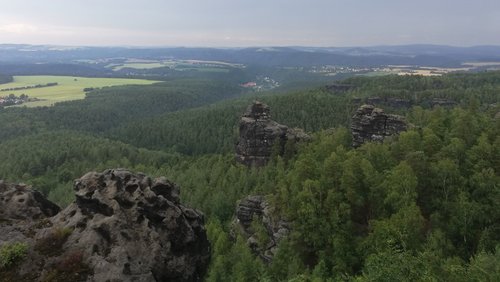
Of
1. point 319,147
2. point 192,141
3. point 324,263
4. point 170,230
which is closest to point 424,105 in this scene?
Answer: point 192,141

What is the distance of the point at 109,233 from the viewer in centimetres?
2575

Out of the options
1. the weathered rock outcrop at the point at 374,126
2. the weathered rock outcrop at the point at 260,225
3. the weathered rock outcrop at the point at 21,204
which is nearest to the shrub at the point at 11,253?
the weathered rock outcrop at the point at 21,204

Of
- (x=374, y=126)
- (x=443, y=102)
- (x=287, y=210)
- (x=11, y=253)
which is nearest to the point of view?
(x=11, y=253)

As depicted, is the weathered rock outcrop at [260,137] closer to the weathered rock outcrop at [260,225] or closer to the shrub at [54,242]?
the weathered rock outcrop at [260,225]

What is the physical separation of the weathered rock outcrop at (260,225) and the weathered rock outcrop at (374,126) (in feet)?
93.0

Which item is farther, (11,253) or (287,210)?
(287,210)

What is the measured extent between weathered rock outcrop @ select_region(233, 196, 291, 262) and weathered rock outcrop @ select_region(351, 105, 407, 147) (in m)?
28.3

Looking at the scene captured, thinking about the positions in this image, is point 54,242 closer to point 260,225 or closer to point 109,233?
point 109,233

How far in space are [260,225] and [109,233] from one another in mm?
46410

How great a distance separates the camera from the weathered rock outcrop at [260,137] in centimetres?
10131

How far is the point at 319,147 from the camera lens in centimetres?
8269

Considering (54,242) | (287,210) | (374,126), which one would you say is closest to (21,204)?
(54,242)

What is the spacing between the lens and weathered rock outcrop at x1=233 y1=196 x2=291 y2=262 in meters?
65.2

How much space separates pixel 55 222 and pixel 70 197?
86.3 meters
